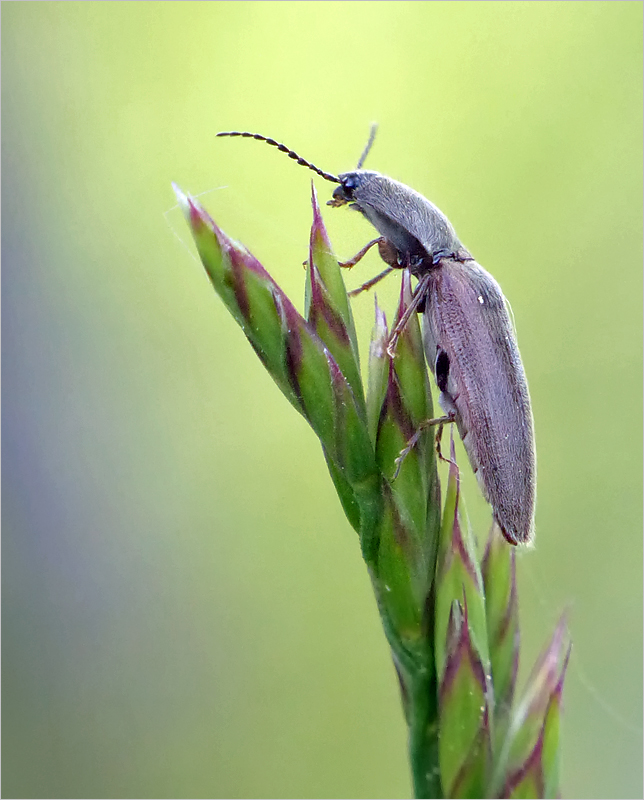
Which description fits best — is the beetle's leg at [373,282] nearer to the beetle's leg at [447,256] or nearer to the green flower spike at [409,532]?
the beetle's leg at [447,256]

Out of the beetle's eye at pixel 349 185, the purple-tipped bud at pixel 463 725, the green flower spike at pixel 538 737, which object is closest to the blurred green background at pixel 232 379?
the beetle's eye at pixel 349 185

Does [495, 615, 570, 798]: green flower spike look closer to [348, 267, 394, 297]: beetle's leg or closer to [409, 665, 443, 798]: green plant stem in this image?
[409, 665, 443, 798]: green plant stem

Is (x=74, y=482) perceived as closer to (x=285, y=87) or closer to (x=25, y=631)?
(x=25, y=631)

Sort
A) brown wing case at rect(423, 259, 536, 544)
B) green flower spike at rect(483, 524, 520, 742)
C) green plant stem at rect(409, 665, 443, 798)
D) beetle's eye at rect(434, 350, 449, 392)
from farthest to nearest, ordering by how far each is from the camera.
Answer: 1. beetle's eye at rect(434, 350, 449, 392)
2. brown wing case at rect(423, 259, 536, 544)
3. green flower spike at rect(483, 524, 520, 742)
4. green plant stem at rect(409, 665, 443, 798)

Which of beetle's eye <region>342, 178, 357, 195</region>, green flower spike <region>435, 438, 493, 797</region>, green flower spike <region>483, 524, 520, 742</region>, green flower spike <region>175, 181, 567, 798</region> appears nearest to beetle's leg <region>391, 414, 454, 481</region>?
green flower spike <region>175, 181, 567, 798</region>

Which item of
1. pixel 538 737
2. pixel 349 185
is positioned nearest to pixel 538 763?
pixel 538 737

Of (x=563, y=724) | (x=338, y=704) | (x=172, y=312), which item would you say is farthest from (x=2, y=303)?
(x=563, y=724)
